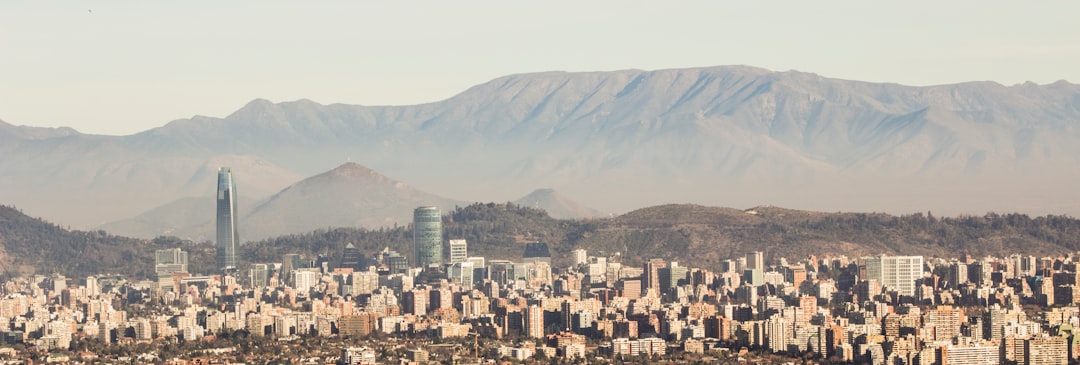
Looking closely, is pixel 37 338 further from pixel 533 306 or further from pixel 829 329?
pixel 829 329

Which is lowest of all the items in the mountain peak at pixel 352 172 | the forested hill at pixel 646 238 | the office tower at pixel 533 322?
the office tower at pixel 533 322

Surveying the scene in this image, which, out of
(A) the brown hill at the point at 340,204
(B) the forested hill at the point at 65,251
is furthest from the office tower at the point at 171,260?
(A) the brown hill at the point at 340,204

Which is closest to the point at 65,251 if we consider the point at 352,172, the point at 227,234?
the point at 227,234

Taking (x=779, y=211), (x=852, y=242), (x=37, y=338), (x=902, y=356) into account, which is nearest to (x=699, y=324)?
(x=902, y=356)

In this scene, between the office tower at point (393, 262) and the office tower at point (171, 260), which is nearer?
the office tower at point (393, 262)

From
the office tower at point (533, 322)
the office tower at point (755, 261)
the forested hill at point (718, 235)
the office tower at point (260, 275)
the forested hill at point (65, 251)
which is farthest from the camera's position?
the forested hill at point (65, 251)

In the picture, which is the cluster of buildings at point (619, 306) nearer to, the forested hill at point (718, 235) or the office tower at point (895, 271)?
the office tower at point (895, 271)

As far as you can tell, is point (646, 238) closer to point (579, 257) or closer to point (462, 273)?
point (579, 257)
